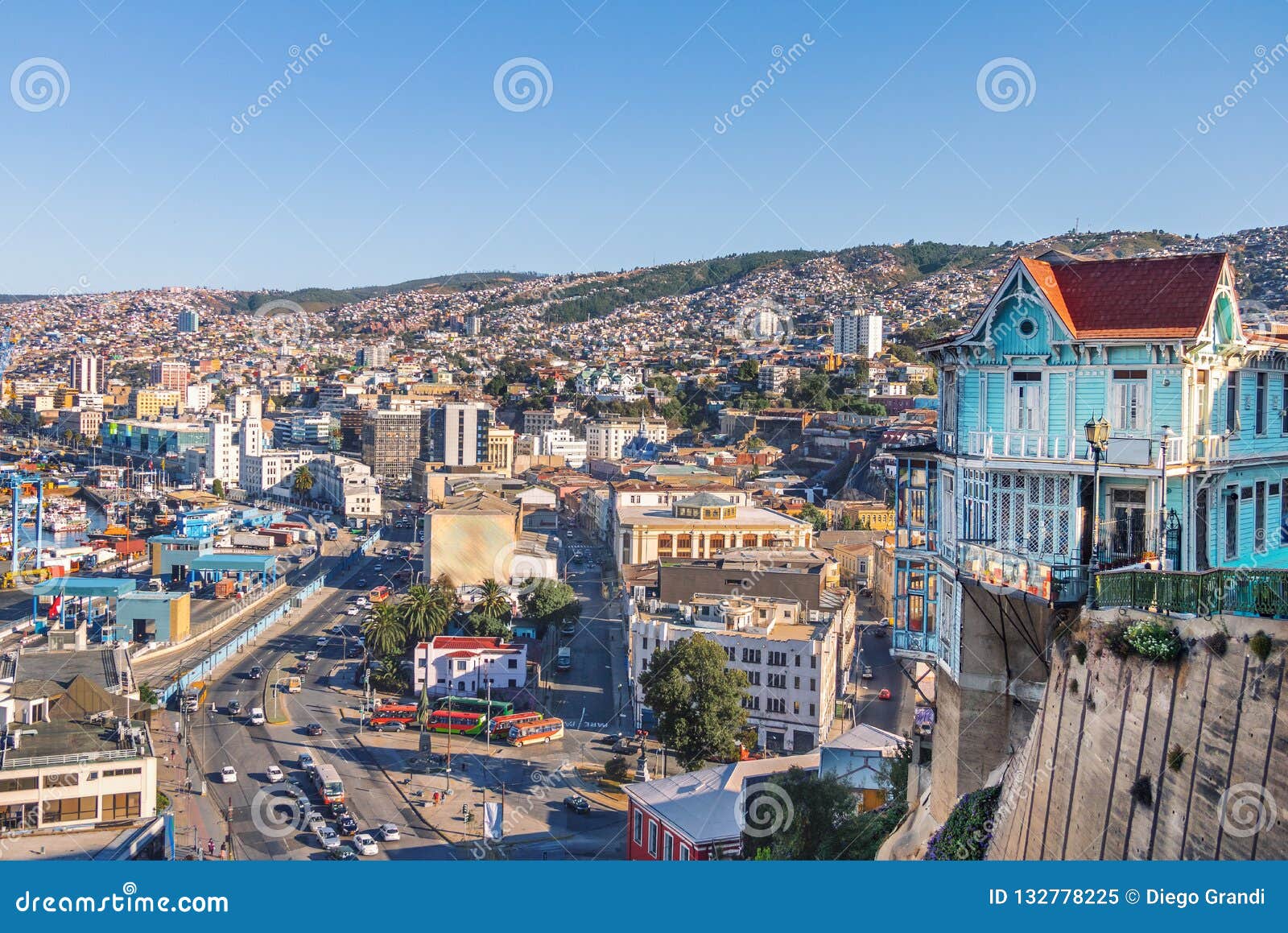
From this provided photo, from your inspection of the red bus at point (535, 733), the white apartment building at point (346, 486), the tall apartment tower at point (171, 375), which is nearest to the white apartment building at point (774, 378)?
the white apartment building at point (346, 486)

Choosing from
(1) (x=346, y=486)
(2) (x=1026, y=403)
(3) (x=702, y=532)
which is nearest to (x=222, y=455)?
(1) (x=346, y=486)

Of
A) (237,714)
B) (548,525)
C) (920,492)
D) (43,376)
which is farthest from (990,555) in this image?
(43,376)

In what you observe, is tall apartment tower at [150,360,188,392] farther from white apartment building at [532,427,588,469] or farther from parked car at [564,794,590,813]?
parked car at [564,794,590,813]

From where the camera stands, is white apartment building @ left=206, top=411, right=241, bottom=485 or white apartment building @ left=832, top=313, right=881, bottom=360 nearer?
white apartment building @ left=206, top=411, right=241, bottom=485

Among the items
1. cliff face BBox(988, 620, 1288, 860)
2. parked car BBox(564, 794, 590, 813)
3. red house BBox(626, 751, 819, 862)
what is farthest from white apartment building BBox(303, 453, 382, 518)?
cliff face BBox(988, 620, 1288, 860)

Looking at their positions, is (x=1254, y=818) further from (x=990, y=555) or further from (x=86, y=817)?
(x=86, y=817)

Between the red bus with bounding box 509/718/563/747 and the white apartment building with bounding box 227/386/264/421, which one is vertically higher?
the white apartment building with bounding box 227/386/264/421

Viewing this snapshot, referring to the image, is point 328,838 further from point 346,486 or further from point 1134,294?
point 346,486
